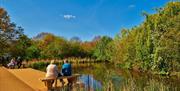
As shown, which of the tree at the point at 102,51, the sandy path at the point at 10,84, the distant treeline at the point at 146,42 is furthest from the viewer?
the tree at the point at 102,51

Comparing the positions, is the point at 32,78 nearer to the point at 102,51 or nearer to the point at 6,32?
the point at 6,32

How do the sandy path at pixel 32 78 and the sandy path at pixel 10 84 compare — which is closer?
the sandy path at pixel 10 84

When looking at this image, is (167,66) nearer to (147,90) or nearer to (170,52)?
(170,52)

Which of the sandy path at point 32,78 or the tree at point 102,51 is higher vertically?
the tree at point 102,51

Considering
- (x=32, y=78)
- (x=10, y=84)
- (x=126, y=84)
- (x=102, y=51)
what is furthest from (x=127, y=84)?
(x=102, y=51)

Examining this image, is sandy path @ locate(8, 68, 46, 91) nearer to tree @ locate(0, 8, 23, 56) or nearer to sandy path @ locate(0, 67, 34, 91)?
sandy path @ locate(0, 67, 34, 91)

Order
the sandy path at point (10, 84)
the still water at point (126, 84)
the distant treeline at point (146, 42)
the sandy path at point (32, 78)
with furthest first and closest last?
the distant treeline at point (146, 42) → the sandy path at point (32, 78) → the sandy path at point (10, 84) → the still water at point (126, 84)

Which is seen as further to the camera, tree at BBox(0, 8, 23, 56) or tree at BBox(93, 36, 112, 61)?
tree at BBox(93, 36, 112, 61)

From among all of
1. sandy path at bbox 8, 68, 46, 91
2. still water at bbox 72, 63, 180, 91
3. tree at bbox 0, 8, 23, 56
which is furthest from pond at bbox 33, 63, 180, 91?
tree at bbox 0, 8, 23, 56

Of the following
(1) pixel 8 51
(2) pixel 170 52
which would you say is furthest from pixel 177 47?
(1) pixel 8 51

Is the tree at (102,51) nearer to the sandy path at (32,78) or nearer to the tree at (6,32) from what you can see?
the tree at (6,32)

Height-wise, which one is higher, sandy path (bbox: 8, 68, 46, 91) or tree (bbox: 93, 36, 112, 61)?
tree (bbox: 93, 36, 112, 61)

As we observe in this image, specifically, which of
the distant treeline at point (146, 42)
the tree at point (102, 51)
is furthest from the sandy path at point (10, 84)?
the tree at point (102, 51)

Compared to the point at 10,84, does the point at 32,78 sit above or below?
above
